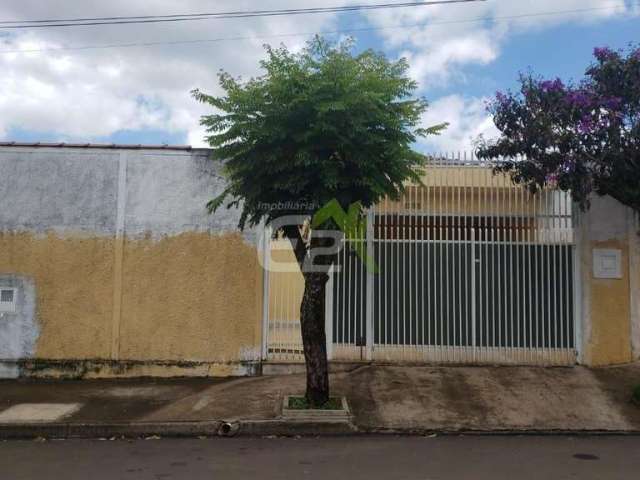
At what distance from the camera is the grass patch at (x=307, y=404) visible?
6.87 meters

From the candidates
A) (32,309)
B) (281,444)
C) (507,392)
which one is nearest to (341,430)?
(281,444)

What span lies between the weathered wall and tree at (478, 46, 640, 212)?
1.32 meters

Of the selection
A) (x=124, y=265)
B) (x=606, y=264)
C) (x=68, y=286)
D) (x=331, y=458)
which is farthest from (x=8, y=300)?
(x=606, y=264)

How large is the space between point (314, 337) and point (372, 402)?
1.18m

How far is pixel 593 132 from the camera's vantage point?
7312 mm

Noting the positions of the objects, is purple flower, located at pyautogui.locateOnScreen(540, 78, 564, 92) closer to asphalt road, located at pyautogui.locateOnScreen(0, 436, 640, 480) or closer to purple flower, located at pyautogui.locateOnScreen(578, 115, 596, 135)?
purple flower, located at pyautogui.locateOnScreen(578, 115, 596, 135)

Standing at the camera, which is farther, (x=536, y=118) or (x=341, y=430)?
(x=536, y=118)

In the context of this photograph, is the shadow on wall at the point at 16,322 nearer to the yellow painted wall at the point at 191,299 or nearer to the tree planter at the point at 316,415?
the yellow painted wall at the point at 191,299

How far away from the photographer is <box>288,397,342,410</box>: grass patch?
271 inches

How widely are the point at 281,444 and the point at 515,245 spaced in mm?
4851

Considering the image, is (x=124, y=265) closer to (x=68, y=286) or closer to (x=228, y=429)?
(x=68, y=286)

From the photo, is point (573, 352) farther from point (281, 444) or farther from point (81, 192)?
point (81, 192)

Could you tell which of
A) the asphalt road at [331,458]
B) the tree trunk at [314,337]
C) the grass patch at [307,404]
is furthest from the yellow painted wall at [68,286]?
the tree trunk at [314,337]

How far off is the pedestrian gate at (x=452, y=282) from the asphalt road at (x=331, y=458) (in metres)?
2.61
